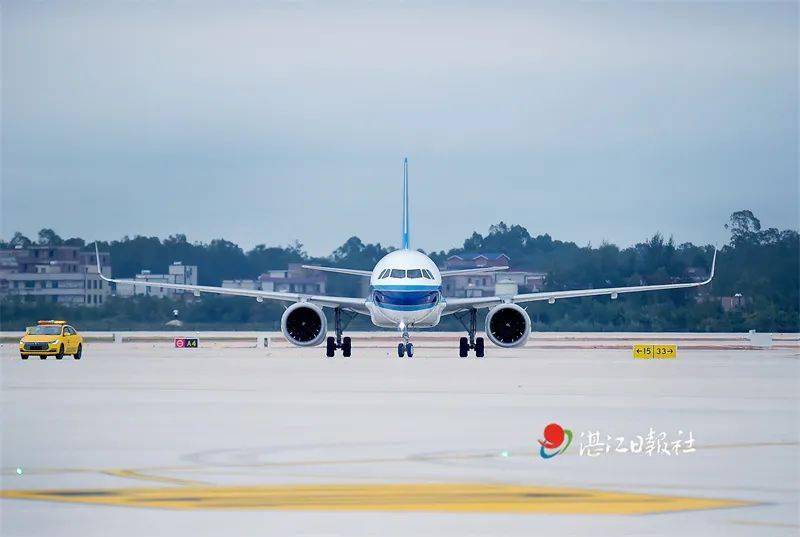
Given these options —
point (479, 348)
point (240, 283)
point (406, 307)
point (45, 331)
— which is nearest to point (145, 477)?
point (406, 307)

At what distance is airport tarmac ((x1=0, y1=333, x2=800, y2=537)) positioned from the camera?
14.2m

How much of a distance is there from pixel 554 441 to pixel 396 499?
597 cm

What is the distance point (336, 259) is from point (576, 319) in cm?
1539

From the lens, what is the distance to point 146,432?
22000 millimetres

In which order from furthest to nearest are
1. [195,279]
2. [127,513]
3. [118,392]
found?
[195,279]
[118,392]
[127,513]

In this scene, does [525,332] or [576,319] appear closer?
[525,332]

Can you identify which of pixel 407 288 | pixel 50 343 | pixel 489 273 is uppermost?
pixel 489 273

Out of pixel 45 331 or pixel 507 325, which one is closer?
pixel 45 331

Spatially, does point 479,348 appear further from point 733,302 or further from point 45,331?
point 733,302

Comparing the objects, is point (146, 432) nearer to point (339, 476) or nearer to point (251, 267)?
point (339, 476)

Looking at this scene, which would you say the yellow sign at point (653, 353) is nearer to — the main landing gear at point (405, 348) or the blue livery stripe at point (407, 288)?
the blue livery stripe at point (407, 288)

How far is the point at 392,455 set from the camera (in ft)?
62.7

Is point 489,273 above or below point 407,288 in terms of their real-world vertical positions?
above

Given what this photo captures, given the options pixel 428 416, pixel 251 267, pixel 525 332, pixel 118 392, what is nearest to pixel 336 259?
pixel 251 267
